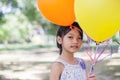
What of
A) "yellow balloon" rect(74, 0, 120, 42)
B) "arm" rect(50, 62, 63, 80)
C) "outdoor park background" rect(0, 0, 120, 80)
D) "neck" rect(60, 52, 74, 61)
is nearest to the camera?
"yellow balloon" rect(74, 0, 120, 42)

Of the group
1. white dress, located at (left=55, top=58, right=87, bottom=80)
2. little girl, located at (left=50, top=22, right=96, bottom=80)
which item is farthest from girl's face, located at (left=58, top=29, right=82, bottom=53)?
white dress, located at (left=55, top=58, right=87, bottom=80)

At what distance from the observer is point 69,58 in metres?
2.62

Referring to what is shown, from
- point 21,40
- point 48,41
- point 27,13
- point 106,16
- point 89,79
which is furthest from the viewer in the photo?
point 21,40

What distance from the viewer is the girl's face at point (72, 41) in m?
2.54

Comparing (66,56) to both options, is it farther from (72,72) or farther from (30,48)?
(30,48)

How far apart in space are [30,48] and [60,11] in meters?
25.8

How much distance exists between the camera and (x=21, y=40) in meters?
37.8

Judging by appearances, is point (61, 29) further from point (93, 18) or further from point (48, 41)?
point (48, 41)

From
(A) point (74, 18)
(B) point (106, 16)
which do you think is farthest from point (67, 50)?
(B) point (106, 16)

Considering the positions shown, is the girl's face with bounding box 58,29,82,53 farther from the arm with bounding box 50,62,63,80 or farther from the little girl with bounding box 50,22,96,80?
the arm with bounding box 50,62,63,80

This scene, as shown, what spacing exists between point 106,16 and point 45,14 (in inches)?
21.1

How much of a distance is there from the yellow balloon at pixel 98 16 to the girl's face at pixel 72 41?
0.16 m

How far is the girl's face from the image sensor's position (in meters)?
2.54

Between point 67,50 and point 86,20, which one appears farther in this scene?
point 67,50
